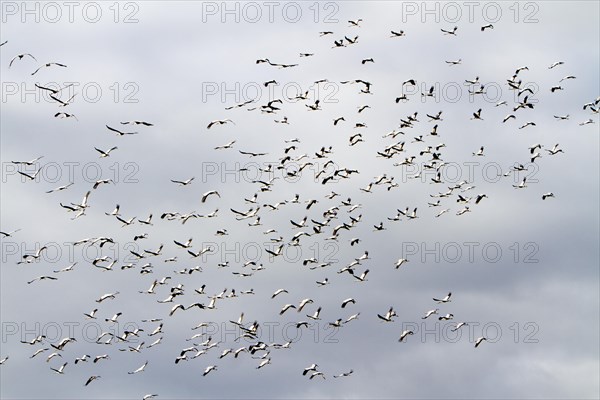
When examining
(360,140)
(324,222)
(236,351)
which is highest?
(360,140)

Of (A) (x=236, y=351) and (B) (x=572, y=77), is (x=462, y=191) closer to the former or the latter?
(B) (x=572, y=77)

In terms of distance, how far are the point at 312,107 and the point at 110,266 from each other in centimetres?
3032

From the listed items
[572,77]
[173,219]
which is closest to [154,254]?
[173,219]

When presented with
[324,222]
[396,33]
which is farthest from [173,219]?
[396,33]

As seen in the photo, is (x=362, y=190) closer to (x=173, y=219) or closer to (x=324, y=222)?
(x=324, y=222)

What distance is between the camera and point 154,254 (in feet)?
552

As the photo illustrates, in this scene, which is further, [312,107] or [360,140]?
[360,140]

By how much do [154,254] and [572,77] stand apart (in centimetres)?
4951

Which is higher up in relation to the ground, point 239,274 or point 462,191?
point 462,191

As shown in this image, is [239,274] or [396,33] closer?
[396,33]

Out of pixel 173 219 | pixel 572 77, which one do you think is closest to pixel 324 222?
pixel 173 219

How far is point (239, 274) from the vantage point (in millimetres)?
166750

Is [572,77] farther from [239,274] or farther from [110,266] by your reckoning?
[110,266]

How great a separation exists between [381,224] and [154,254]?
83.1 ft
